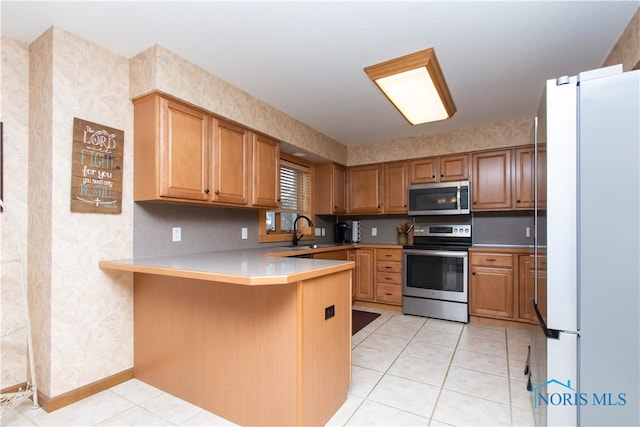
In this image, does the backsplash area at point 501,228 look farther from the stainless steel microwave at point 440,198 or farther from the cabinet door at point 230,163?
the cabinet door at point 230,163

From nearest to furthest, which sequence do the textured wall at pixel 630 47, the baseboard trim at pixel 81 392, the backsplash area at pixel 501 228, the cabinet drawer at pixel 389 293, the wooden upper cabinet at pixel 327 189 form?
the textured wall at pixel 630 47, the baseboard trim at pixel 81 392, the backsplash area at pixel 501 228, the cabinet drawer at pixel 389 293, the wooden upper cabinet at pixel 327 189

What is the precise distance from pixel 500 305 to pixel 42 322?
4.06 meters

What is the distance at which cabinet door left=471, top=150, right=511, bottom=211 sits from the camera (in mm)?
3566

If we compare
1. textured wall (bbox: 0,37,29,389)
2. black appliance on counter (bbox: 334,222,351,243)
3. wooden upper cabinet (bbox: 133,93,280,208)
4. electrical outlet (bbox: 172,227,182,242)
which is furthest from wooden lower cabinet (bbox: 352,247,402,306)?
textured wall (bbox: 0,37,29,389)

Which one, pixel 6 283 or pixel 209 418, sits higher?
pixel 6 283

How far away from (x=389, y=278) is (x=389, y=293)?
0.20 metres

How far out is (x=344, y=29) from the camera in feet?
6.20

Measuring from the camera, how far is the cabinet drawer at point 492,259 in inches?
132

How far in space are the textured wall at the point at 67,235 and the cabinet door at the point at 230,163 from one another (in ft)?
2.36

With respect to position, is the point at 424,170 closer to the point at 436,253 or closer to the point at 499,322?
the point at 436,253

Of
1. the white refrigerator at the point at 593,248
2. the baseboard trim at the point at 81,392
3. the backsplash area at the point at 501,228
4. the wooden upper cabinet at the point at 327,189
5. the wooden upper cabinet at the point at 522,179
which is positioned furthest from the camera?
the wooden upper cabinet at the point at 327,189

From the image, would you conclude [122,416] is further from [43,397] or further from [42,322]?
[42,322]

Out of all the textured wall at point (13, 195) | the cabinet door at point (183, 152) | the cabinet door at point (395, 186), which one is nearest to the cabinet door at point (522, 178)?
the cabinet door at point (395, 186)

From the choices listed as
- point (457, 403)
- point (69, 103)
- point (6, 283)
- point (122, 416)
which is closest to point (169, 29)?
point (69, 103)
